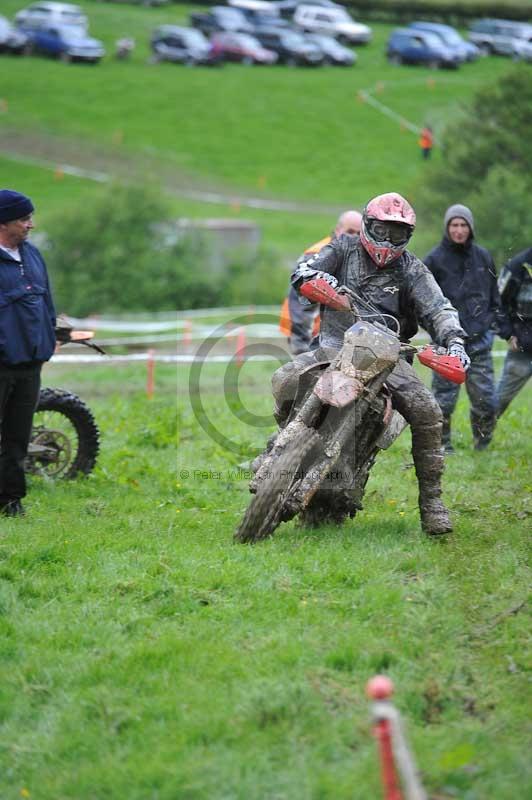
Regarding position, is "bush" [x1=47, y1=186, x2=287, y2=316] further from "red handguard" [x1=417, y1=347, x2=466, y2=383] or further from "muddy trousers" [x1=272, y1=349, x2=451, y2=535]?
"red handguard" [x1=417, y1=347, x2=466, y2=383]

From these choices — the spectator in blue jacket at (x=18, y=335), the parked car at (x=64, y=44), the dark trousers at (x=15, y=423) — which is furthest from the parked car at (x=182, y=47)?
the dark trousers at (x=15, y=423)

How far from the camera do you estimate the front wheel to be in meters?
9.86

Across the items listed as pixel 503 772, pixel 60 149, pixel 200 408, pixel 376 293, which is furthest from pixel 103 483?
pixel 60 149

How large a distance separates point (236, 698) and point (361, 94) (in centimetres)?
5842

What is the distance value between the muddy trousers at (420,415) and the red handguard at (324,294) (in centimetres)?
38

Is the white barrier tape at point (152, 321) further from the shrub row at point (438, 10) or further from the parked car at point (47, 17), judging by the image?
the parked car at point (47, 17)

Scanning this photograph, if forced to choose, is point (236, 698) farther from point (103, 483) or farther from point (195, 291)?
point (195, 291)

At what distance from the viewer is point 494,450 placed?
11258mm

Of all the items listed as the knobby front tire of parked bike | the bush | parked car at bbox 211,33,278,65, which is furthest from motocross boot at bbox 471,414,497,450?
parked car at bbox 211,33,278,65

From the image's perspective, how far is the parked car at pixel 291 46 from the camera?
2484 inches

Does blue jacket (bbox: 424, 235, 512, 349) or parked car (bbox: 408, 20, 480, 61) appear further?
parked car (bbox: 408, 20, 480, 61)

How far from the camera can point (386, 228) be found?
783cm

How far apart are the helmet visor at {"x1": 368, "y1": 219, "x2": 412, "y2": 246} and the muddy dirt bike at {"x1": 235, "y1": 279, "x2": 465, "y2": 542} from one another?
459mm

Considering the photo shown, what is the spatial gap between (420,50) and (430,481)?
56.4m
